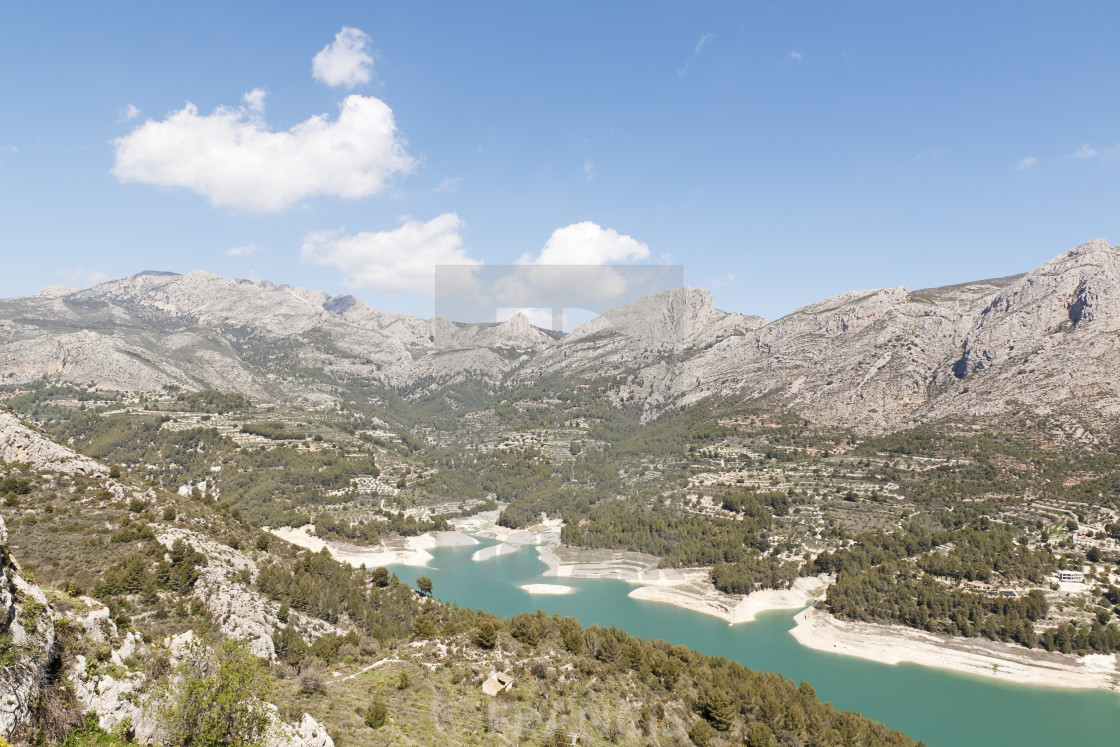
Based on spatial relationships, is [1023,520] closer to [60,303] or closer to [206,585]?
[206,585]

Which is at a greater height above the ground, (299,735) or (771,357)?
(771,357)

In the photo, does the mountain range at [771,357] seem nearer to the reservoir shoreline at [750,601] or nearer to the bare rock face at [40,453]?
the reservoir shoreline at [750,601]

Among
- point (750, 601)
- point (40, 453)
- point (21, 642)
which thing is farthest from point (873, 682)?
point (40, 453)

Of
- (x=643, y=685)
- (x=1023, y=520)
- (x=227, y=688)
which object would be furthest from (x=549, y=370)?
(x=227, y=688)

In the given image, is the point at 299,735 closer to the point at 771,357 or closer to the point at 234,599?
the point at 234,599

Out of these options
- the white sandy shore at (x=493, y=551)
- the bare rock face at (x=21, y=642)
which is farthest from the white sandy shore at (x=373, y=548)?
the bare rock face at (x=21, y=642)
